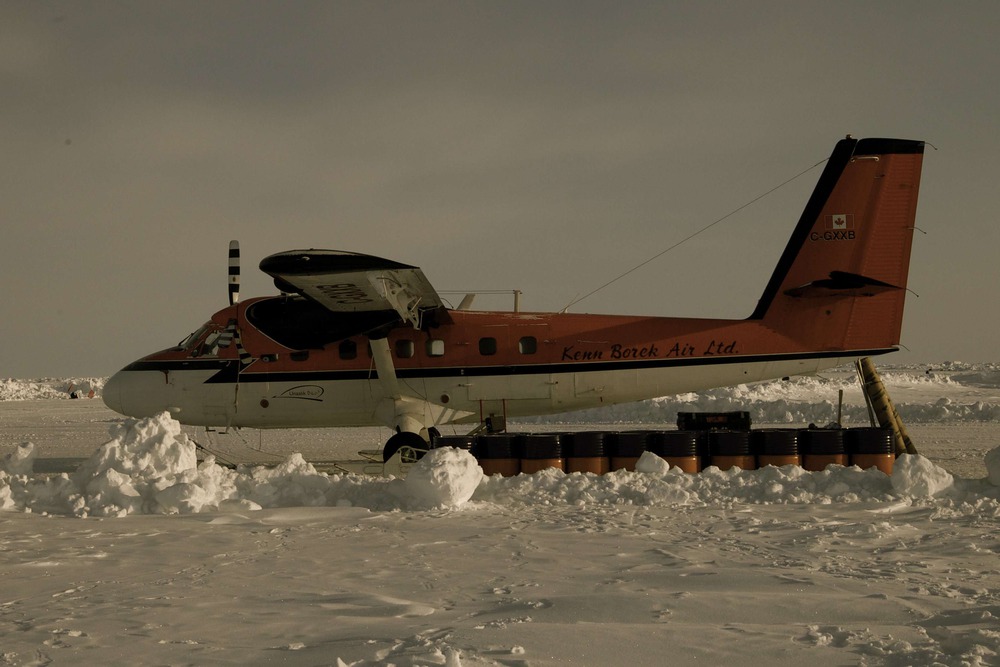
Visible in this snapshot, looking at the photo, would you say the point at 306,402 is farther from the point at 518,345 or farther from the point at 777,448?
the point at 777,448

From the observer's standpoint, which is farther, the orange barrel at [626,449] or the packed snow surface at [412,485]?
the orange barrel at [626,449]

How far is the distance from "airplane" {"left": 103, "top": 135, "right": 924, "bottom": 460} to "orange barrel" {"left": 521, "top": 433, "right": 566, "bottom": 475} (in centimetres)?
328

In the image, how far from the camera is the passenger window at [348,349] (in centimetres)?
1609

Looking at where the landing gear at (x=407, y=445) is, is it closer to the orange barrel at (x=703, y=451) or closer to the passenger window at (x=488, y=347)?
the passenger window at (x=488, y=347)

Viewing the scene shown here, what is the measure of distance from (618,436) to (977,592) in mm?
6813

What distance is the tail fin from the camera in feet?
49.3

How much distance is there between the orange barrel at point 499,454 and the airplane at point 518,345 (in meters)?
2.98

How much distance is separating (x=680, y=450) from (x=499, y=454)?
8.90ft

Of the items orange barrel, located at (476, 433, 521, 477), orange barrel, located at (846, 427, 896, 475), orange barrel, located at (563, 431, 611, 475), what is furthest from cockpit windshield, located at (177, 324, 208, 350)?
orange barrel, located at (846, 427, 896, 475)

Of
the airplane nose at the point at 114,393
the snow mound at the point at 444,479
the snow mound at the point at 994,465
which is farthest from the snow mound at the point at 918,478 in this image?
the airplane nose at the point at 114,393

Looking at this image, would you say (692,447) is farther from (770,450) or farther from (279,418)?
(279,418)

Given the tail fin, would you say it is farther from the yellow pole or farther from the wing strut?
the wing strut

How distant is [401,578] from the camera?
692 centimetres

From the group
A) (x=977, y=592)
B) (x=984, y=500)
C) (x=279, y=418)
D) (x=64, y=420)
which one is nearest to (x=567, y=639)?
(x=977, y=592)
